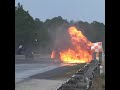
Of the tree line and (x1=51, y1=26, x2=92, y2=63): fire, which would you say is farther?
the tree line

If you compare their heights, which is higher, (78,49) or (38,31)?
(38,31)

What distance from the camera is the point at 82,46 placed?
87.5 ft

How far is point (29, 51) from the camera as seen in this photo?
32969mm

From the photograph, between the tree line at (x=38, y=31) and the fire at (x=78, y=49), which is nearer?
the fire at (x=78, y=49)

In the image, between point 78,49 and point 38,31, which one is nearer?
point 78,49
